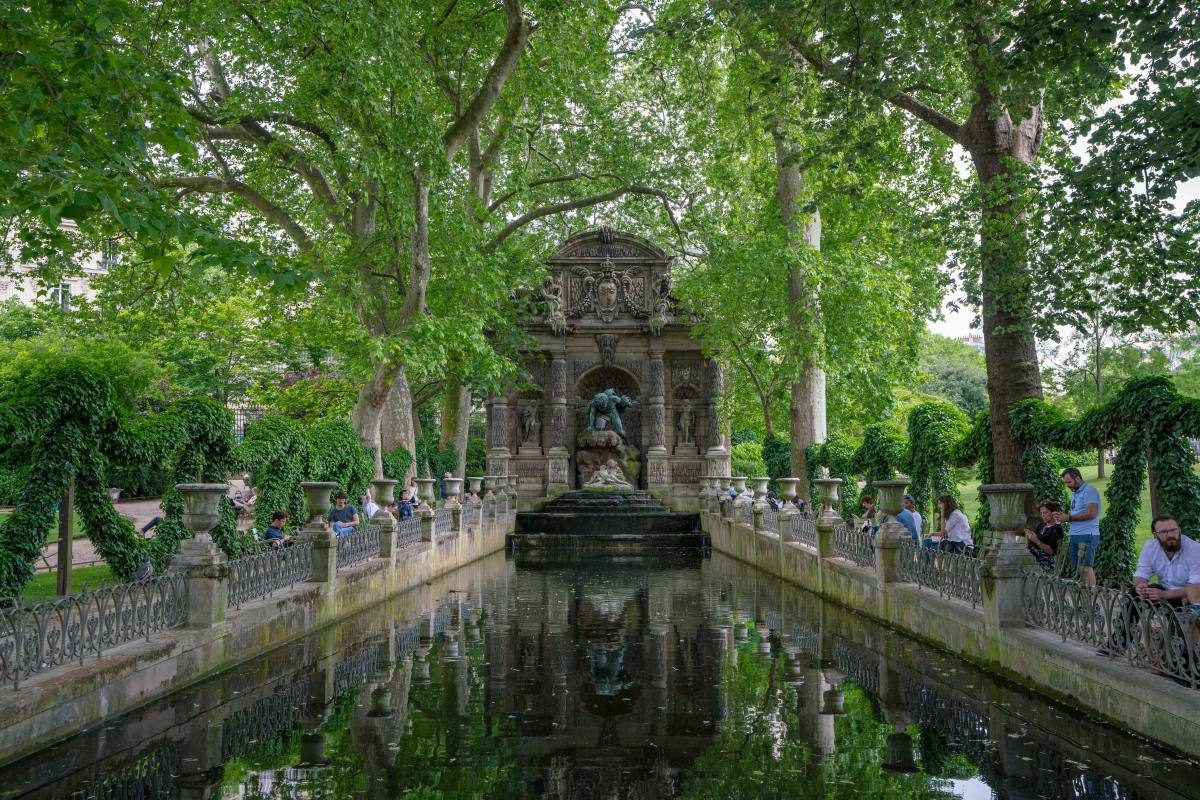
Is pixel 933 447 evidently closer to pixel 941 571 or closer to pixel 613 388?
pixel 941 571

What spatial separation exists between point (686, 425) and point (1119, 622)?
25939mm

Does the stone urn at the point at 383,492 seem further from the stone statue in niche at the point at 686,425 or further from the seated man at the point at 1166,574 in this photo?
the stone statue in niche at the point at 686,425

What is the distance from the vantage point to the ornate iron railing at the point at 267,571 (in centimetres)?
982

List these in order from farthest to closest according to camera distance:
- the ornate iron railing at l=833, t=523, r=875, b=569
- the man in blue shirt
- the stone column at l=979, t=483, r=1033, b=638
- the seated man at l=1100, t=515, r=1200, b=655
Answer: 1. the ornate iron railing at l=833, t=523, r=875, b=569
2. the man in blue shirt
3. the stone column at l=979, t=483, r=1033, b=638
4. the seated man at l=1100, t=515, r=1200, b=655

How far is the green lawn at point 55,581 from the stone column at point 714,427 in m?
19.0

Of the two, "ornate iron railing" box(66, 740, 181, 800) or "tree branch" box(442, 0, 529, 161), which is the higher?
"tree branch" box(442, 0, 529, 161)

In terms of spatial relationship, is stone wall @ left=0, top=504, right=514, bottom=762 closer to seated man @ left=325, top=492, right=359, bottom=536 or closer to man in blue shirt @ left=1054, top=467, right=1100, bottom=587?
seated man @ left=325, top=492, right=359, bottom=536

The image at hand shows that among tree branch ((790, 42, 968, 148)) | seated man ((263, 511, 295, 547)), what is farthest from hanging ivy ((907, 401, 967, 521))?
seated man ((263, 511, 295, 547))

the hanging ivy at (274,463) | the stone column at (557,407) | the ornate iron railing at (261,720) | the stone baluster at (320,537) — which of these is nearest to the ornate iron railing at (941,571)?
the ornate iron railing at (261,720)

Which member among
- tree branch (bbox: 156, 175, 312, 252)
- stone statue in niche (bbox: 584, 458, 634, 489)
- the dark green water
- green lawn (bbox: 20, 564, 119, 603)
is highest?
tree branch (bbox: 156, 175, 312, 252)

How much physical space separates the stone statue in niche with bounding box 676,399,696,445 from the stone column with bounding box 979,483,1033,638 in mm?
23642

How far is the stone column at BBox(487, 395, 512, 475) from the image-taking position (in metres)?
32.1

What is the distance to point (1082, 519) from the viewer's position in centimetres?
1058

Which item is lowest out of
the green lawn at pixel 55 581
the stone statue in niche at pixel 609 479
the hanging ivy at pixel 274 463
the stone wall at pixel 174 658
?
the green lawn at pixel 55 581
